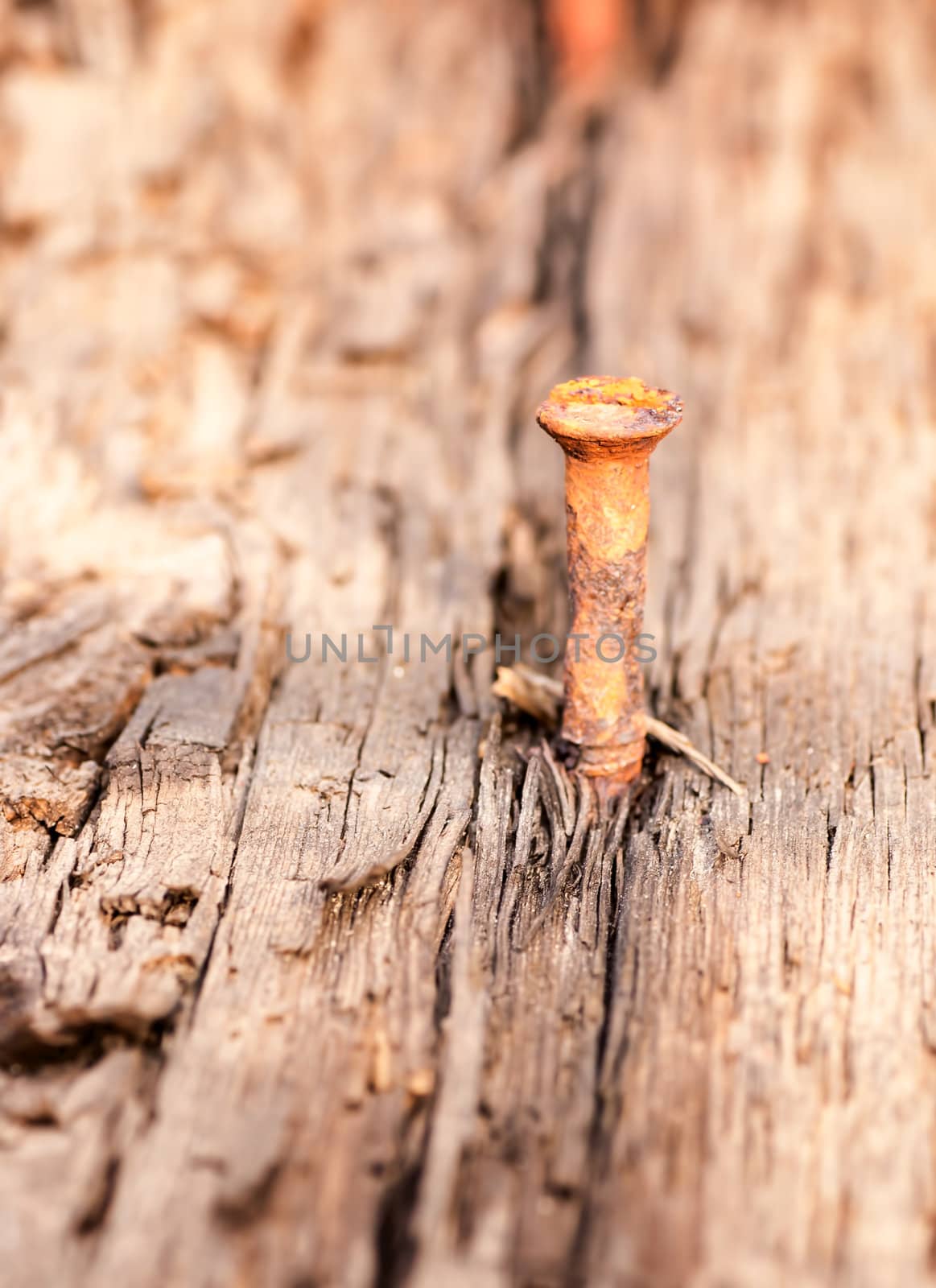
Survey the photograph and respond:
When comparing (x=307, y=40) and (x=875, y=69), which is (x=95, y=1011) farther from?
(x=875, y=69)

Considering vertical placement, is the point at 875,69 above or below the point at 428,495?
above

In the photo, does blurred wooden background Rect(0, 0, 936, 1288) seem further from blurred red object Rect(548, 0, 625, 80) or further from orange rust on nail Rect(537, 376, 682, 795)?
orange rust on nail Rect(537, 376, 682, 795)

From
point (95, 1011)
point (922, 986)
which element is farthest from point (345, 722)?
point (922, 986)

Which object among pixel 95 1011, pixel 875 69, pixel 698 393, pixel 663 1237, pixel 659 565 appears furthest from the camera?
pixel 875 69

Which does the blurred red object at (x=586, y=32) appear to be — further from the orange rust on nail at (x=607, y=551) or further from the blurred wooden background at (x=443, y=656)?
the orange rust on nail at (x=607, y=551)

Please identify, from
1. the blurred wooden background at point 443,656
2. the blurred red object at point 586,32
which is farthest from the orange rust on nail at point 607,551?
the blurred red object at point 586,32

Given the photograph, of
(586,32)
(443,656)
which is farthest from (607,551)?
(586,32)

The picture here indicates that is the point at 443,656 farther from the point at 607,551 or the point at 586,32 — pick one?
the point at 586,32
